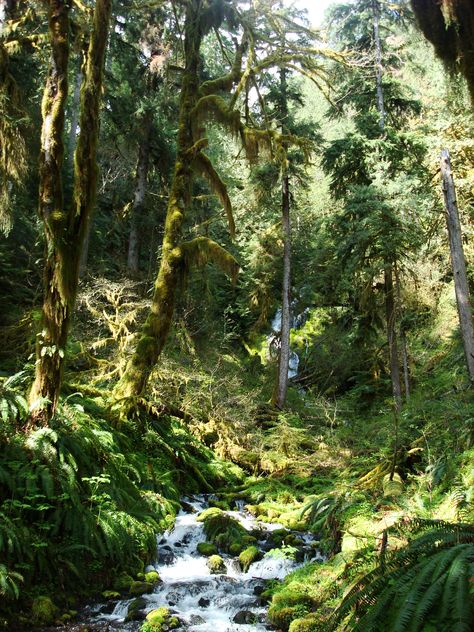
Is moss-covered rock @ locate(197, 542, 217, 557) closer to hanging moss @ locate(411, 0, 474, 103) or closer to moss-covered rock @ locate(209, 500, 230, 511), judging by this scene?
moss-covered rock @ locate(209, 500, 230, 511)

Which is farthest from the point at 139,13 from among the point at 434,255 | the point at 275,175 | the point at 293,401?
the point at 293,401

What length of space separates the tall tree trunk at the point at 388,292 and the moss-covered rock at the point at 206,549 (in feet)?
20.8

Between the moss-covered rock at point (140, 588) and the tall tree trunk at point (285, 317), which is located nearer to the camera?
the moss-covered rock at point (140, 588)

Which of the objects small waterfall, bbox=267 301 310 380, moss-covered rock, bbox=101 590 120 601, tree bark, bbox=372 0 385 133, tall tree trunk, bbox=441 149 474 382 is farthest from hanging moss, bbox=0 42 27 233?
small waterfall, bbox=267 301 310 380

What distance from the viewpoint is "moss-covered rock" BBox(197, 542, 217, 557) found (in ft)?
23.4

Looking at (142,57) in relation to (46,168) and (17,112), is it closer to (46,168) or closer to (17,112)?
(17,112)

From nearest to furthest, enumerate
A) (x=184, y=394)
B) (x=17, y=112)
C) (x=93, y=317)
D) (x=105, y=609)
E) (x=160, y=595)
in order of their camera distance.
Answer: (x=105, y=609) < (x=160, y=595) < (x=17, y=112) < (x=184, y=394) < (x=93, y=317)

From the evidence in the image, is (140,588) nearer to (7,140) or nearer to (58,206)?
(58,206)

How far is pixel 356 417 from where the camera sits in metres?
15.7

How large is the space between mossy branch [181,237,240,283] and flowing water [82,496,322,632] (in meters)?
4.98

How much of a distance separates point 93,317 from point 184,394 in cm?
333

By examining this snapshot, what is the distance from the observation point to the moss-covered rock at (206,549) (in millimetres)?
7129

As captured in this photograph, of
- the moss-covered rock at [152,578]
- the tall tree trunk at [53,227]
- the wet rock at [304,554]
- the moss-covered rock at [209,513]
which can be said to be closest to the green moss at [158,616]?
the moss-covered rock at [152,578]

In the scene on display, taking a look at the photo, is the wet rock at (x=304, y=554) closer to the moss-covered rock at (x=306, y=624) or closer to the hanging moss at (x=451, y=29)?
the moss-covered rock at (x=306, y=624)
